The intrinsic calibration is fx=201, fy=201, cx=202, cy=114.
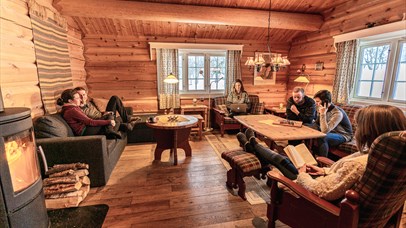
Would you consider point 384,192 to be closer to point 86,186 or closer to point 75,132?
point 86,186

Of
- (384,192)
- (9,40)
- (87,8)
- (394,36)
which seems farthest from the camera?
(87,8)

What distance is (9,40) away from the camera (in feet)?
6.65

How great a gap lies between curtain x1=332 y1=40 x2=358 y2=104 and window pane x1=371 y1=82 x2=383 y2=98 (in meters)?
0.31

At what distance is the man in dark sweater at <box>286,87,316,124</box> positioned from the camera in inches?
119

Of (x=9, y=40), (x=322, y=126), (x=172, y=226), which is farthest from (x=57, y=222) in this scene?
(x=322, y=126)

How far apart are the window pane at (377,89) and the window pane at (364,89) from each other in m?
0.09

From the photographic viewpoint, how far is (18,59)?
216cm

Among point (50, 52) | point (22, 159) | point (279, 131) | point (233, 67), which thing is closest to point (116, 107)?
point (50, 52)

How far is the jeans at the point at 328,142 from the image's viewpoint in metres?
2.70

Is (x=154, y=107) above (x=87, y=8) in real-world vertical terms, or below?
below

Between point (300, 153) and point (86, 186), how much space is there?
2.27m

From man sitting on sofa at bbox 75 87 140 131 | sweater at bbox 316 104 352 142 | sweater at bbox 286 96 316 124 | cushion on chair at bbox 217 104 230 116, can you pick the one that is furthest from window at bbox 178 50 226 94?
sweater at bbox 316 104 352 142

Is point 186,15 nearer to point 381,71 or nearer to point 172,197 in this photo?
point 172,197

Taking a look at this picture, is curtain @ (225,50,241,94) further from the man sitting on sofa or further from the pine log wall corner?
the man sitting on sofa
